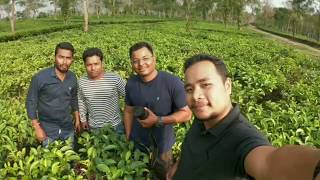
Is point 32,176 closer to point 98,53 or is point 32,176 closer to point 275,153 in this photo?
point 98,53

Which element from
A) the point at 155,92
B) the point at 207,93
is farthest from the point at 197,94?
the point at 155,92

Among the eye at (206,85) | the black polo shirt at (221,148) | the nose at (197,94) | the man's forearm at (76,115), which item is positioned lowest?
the man's forearm at (76,115)

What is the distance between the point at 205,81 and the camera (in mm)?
2664

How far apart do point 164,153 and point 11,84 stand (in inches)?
261

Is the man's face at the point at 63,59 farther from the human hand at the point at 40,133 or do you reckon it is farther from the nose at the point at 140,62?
the nose at the point at 140,62

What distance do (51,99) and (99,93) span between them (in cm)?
63

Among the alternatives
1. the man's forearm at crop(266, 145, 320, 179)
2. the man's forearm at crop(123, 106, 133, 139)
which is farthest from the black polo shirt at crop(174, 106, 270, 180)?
the man's forearm at crop(123, 106, 133, 139)

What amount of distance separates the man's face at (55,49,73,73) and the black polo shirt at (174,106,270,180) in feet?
8.72

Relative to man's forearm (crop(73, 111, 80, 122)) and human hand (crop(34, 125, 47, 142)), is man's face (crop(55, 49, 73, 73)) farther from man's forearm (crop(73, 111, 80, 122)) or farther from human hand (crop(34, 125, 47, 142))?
human hand (crop(34, 125, 47, 142))

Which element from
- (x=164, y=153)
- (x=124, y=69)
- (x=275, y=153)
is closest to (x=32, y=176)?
(x=164, y=153)

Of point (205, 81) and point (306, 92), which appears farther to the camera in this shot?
point (306, 92)

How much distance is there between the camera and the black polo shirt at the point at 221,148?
7.57 feet

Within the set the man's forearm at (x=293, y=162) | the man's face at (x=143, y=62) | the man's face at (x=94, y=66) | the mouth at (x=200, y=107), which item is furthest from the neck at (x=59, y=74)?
the man's forearm at (x=293, y=162)

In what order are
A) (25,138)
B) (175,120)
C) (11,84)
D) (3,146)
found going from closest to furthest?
(175,120) → (3,146) → (25,138) → (11,84)
